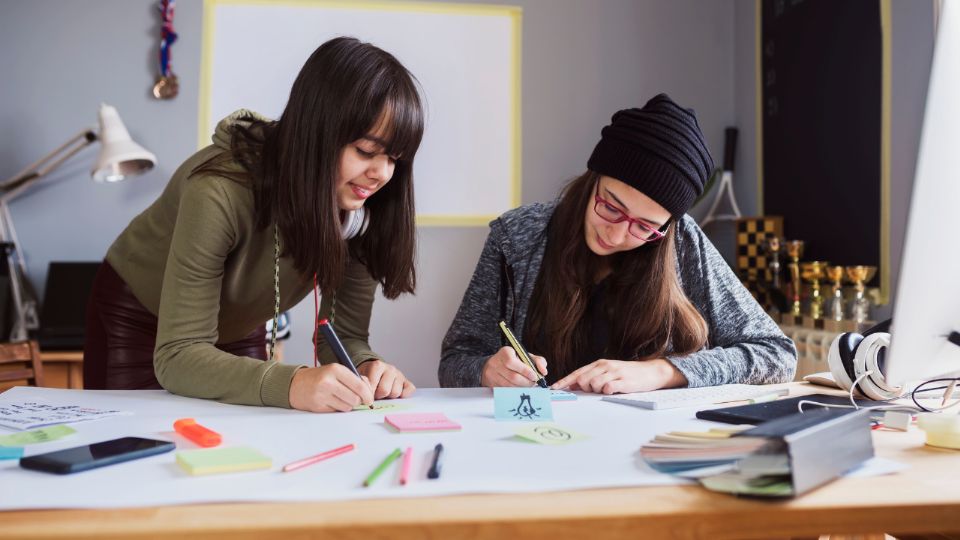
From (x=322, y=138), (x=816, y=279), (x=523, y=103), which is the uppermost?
(x=523, y=103)

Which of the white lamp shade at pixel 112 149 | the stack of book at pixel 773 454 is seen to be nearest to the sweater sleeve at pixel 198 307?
the stack of book at pixel 773 454

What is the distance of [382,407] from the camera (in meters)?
1.16

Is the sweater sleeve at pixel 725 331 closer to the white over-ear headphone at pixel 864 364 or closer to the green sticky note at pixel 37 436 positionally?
the white over-ear headphone at pixel 864 364

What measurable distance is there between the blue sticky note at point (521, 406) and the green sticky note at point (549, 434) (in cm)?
8

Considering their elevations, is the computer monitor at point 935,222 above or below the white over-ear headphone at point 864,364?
above

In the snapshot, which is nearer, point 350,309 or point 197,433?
point 197,433

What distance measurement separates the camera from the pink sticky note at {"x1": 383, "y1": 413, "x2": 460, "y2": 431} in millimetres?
988

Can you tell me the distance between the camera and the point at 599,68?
3453mm

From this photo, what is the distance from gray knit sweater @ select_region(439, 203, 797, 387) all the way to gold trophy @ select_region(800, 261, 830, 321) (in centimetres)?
111

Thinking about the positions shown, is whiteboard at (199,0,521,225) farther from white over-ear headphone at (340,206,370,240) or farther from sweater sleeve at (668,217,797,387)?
white over-ear headphone at (340,206,370,240)

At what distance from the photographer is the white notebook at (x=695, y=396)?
3.91 feet

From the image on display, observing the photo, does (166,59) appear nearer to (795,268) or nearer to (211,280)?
(211,280)

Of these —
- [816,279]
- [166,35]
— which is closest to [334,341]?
[816,279]

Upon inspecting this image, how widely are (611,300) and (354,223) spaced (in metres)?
0.60
